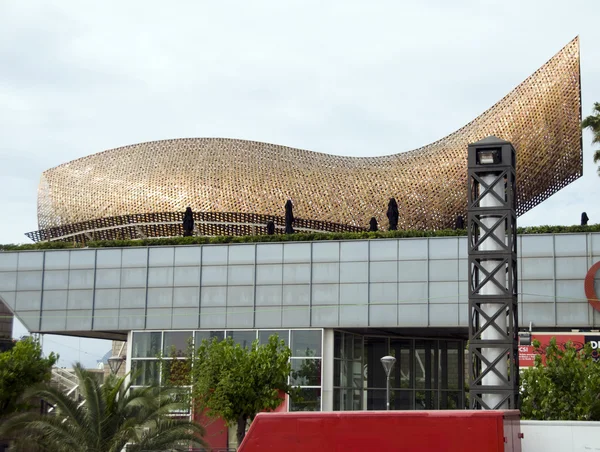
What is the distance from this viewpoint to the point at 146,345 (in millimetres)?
47438

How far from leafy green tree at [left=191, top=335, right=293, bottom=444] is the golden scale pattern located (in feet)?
84.1

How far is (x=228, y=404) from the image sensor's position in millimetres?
34969

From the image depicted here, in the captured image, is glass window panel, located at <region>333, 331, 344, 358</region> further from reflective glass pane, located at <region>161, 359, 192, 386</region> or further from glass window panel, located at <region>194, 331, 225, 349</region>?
reflective glass pane, located at <region>161, 359, 192, 386</region>

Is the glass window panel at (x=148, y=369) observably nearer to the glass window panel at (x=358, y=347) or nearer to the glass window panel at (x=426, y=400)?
the glass window panel at (x=358, y=347)

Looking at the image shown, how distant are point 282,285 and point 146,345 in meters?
7.36

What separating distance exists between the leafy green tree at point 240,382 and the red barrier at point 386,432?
17.2m

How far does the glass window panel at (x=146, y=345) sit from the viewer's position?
155 ft

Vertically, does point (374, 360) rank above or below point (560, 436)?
above

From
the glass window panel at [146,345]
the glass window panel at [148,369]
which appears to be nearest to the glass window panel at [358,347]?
the glass window panel at [146,345]

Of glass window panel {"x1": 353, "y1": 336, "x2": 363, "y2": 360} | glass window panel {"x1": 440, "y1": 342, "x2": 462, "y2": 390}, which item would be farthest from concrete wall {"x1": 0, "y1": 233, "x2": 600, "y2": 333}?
glass window panel {"x1": 440, "y1": 342, "x2": 462, "y2": 390}

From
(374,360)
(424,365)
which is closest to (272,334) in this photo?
(374,360)

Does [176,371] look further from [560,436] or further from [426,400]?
[560,436]

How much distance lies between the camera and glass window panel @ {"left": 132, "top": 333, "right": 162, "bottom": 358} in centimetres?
4716

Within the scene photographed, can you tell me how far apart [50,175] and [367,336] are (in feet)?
96.4
